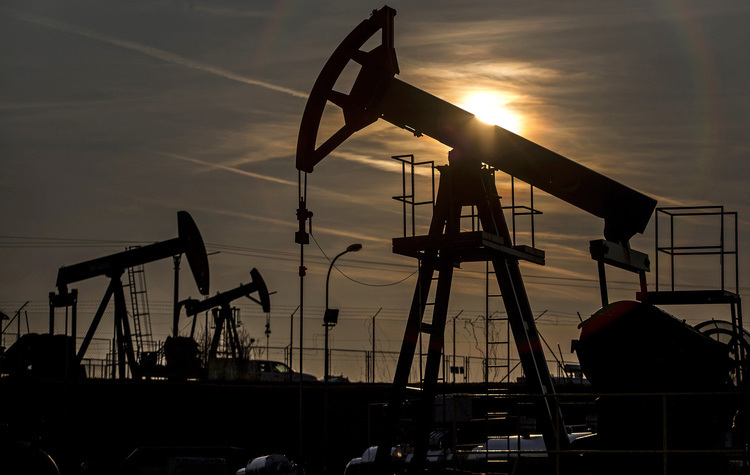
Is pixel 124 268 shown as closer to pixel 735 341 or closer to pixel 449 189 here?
pixel 449 189

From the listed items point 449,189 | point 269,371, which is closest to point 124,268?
point 269,371

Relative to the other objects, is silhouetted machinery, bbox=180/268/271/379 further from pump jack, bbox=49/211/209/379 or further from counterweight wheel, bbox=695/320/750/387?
counterweight wheel, bbox=695/320/750/387

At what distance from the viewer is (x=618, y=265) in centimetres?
1471

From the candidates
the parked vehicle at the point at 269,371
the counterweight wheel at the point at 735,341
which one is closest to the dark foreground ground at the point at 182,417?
the parked vehicle at the point at 269,371

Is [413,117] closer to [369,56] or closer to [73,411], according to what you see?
[369,56]

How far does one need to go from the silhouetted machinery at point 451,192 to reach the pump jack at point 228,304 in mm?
20526

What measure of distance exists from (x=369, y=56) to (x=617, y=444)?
7384 mm

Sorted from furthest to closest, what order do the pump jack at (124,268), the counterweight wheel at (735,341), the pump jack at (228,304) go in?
the pump jack at (228,304)
the pump jack at (124,268)
the counterweight wheel at (735,341)

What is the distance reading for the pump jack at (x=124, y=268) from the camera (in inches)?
1118

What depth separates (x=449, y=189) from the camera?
53.6 feet

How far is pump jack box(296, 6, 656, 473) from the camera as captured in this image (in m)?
15.2

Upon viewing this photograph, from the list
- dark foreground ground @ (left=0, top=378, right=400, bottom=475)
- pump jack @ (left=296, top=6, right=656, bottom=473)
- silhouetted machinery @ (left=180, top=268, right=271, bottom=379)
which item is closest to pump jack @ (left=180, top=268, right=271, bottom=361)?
silhouetted machinery @ (left=180, top=268, right=271, bottom=379)

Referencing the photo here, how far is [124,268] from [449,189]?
15586mm

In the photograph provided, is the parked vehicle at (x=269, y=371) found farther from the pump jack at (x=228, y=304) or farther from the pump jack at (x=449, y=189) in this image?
the pump jack at (x=449, y=189)
